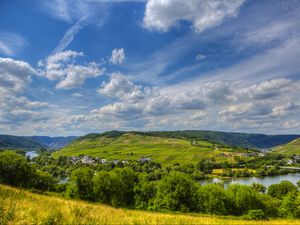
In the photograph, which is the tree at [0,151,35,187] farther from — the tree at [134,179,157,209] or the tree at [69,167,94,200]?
the tree at [134,179,157,209]

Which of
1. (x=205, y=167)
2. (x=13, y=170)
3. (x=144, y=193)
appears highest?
(x=13, y=170)

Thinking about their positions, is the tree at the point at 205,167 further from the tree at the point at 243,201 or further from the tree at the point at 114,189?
the tree at the point at 114,189

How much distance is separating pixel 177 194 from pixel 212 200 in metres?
7.58

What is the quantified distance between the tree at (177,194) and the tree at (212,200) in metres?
1.53

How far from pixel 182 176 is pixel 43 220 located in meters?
55.5

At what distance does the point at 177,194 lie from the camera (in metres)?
56.4

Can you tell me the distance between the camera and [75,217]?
665 centimetres

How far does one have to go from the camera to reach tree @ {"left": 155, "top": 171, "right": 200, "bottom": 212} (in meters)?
54.5

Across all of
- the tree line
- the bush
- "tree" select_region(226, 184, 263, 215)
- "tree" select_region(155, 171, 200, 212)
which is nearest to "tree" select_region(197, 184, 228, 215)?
the tree line

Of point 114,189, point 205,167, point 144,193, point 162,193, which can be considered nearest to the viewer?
point 162,193

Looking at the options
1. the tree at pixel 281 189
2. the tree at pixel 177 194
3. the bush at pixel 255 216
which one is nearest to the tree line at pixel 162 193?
the tree at pixel 177 194

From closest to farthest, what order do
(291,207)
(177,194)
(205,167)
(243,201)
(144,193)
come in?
1. (177,194)
2. (243,201)
3. (291,207)
4. (144,193)
5. (205,167)

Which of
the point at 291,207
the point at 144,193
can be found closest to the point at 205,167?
the point at 291,207

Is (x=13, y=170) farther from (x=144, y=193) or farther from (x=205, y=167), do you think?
(x=205, y=167)
